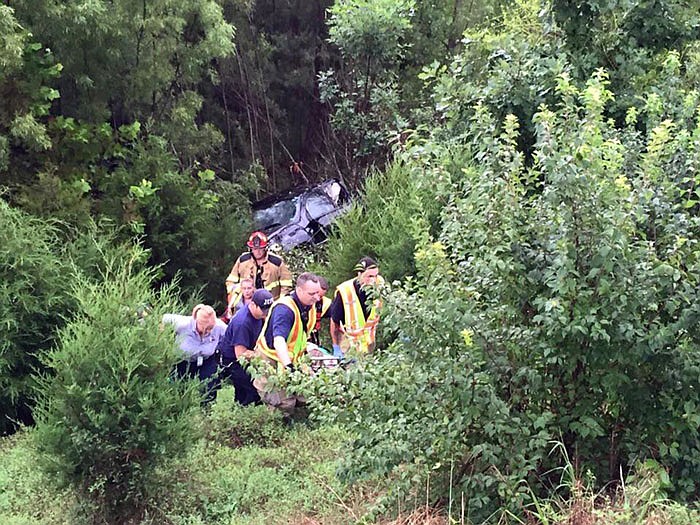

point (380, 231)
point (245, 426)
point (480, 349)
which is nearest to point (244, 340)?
point (245, 426)

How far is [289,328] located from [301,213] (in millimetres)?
7685

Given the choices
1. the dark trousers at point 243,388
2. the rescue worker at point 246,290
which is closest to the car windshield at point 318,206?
the rescue worker at point 246,290

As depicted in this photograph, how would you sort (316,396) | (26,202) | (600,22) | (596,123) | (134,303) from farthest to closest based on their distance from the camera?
(26,202), (600,22), (134,303), (316,396), (596,123)

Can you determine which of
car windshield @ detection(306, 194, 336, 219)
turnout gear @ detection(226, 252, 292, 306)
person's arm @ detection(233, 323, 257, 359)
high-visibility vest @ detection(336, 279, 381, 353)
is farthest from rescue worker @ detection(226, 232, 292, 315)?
car windshield @ detection(306, 194, 336, 219)

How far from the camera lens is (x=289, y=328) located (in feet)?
26.6

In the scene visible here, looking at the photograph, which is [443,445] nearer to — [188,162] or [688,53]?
[688,53]

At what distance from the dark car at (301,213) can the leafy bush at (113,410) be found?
8.58m

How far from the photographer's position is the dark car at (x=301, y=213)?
15.2 metres

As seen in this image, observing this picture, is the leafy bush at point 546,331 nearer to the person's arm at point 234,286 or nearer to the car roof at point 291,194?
the person's arm at point 234,286

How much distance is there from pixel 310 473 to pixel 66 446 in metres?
1.98

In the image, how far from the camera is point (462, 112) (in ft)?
28.2

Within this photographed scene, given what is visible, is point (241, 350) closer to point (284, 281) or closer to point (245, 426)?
point (245, 426)

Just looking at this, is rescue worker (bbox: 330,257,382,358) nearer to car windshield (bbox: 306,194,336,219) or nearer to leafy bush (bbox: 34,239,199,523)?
leafy bush (bbox: 34,239,199,523)

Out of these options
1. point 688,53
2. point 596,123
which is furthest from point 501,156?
point 688,53
